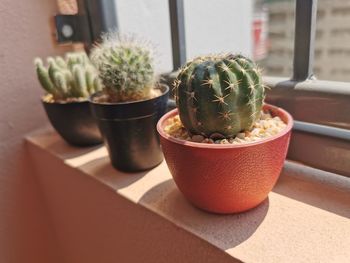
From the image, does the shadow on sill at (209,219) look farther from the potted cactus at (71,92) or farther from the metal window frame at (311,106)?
the potted cactus at (71,92)

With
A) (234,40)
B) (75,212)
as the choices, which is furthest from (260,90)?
(234,40)

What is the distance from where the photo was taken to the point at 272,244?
0.39m

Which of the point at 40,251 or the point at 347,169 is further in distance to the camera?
the point at 40,251

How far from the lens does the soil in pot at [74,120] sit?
0.70 m

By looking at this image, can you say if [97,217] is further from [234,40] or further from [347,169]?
[234,40]

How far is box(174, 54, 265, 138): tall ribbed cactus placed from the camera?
1.27 ft

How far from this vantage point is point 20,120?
0.84m

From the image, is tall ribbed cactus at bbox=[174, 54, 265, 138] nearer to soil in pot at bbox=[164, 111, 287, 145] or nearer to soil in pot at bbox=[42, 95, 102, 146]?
soil in pot at bbox=[164, 111, 287, 145]

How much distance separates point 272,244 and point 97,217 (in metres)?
0.39

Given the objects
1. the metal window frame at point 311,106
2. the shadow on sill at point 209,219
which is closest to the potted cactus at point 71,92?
the shadow on sill at point 209,219

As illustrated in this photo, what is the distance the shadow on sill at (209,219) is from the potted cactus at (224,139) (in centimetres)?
2

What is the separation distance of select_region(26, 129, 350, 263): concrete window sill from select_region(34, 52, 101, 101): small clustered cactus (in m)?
0.14

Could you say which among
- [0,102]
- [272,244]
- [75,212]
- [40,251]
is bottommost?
[40,251]

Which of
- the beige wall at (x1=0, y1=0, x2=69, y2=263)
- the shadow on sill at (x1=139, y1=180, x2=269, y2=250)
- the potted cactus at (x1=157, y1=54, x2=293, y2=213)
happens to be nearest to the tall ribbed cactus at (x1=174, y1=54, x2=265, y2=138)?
the potted cactus at (x1=157, y1=54, x2=293, y2=213)
